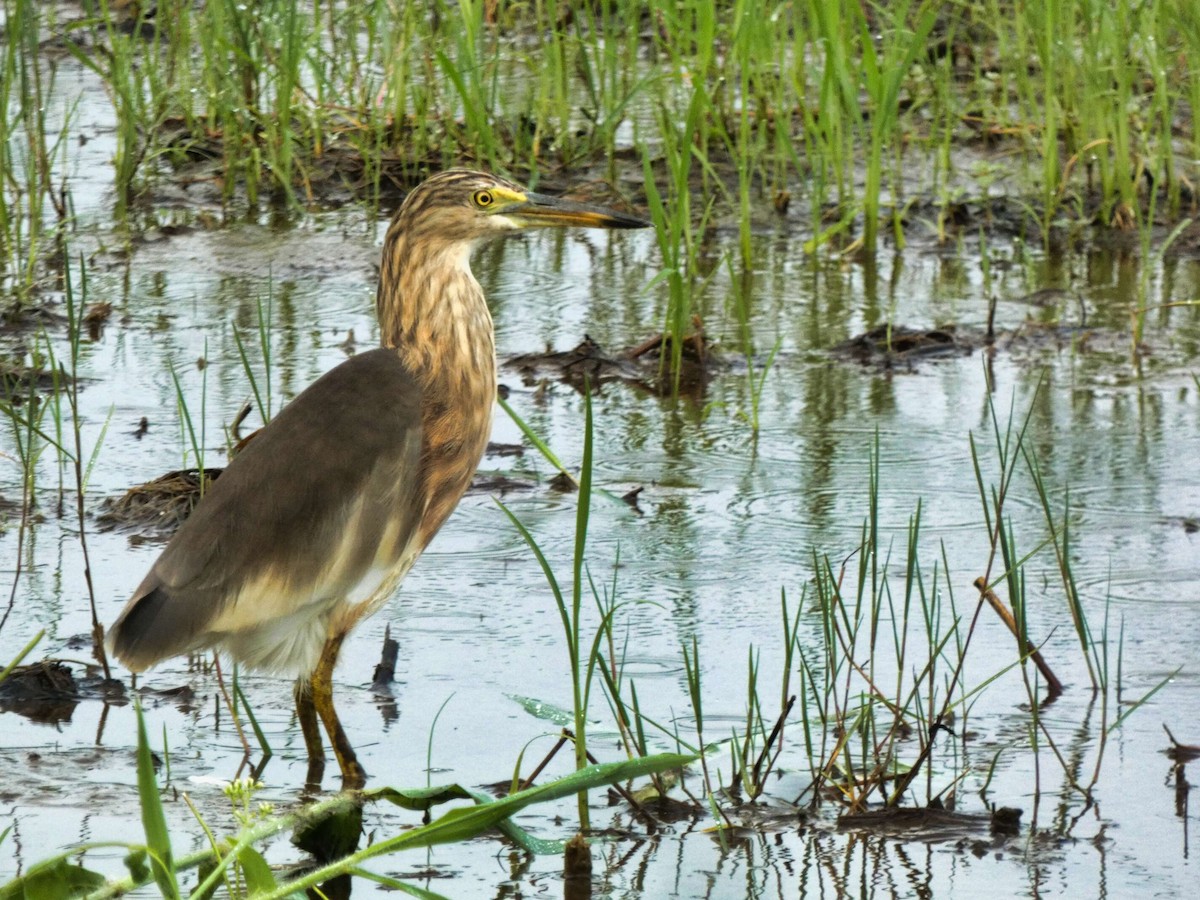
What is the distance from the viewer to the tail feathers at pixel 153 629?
3.64 metres

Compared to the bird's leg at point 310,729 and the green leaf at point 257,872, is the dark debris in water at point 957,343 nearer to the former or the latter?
the bird's leg at point 310,729

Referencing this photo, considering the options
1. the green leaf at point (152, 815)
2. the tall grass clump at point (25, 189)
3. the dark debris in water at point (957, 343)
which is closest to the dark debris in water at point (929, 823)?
the green leaf at point (152, 815)

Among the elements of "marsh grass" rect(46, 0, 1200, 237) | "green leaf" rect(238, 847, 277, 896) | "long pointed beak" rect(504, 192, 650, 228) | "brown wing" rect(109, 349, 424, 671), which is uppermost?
"marsh grass" rect(46, 0, 1200, 237)

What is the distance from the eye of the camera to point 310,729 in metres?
3.81

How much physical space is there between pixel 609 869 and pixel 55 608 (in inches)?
67.2

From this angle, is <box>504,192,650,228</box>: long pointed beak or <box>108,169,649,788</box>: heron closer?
<box>108,169,649,788</box>: heron

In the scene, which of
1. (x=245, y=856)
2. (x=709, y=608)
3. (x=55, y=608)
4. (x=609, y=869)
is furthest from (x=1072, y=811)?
(x=55, y=608)

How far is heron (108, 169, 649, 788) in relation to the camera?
3.75m

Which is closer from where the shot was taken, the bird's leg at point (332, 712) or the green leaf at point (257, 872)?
the green leaf at point (257, 872)

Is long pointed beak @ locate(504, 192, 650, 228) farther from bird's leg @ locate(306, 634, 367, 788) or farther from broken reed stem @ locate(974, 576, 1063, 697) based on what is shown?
broken reed stem @ locate(974, 576, 1063, 697)

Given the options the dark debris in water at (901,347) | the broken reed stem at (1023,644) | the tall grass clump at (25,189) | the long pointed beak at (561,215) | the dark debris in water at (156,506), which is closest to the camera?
the broken reed stem at (1023,644)

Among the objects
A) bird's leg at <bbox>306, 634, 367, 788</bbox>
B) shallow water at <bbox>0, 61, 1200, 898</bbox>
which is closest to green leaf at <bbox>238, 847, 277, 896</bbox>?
shallow water at <bbox>0, 61, 1200, 898</bbox>

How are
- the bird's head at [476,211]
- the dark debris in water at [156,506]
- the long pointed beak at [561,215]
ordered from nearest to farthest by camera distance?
1. the bird's head at [476,211]
2. the long pointed beak at [561,215]
3. the dark debris in water at [156,506]

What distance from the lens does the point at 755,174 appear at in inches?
314
